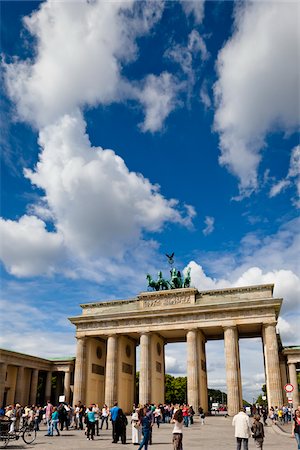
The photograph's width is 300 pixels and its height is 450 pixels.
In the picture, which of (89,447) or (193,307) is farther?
(193,307)

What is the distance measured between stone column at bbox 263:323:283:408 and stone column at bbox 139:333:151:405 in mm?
14956

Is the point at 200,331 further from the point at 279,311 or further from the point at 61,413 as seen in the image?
the point at 61,413

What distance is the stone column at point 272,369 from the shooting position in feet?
150

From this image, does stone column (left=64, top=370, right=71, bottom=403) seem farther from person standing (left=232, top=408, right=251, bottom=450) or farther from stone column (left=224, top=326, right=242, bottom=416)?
person standing (left=232, top=408, right=251, bottom=450)

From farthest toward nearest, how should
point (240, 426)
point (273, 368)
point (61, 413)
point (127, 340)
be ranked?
point (127, 340) → point (273, 368) → point (61, 413) → point (240, 426)

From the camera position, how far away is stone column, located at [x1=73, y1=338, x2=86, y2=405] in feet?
177

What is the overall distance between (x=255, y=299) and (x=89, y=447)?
113 ft

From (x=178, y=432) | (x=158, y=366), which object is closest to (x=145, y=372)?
(x=158, y=366)

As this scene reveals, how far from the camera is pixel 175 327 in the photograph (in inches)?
2064

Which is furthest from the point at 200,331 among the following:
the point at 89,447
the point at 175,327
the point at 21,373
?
the point at 89,447

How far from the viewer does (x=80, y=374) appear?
55.0m

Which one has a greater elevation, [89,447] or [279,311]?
[279,311]

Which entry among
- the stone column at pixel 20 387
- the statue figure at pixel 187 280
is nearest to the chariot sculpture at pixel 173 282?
the statue figure at pixel 187 280

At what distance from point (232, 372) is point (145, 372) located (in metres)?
11.5
